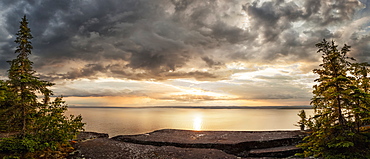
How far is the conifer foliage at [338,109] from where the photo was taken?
1127cm

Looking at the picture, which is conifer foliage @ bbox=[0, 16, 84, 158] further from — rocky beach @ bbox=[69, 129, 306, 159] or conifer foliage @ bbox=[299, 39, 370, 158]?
conifer foliage @ bbox=[299, 39, 370, 158]

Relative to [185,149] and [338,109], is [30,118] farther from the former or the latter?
[338,109]

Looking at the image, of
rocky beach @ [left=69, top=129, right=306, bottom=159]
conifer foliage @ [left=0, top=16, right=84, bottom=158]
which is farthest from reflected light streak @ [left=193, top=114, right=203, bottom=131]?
conifer foliage @ [left=0, top=16, right=84, bottom=158]

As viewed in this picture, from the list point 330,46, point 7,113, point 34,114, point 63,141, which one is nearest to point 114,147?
point 63,141

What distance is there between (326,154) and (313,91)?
412 centimetres

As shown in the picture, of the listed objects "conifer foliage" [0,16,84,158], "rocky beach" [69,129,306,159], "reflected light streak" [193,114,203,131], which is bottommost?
"reflected light streak" [193,114,203,131]

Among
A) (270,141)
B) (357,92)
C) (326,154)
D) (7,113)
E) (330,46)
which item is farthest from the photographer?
(270,141)

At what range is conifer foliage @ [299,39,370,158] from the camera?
11.3 metres

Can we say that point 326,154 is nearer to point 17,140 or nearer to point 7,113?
point 17,140

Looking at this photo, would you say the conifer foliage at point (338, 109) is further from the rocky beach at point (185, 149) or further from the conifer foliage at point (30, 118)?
the conifer foliage at point (30, 118)

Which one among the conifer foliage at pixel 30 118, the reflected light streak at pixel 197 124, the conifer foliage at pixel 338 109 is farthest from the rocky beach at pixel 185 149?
the reflected light streak at pixel 197 124

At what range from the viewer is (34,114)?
1483 centimetres

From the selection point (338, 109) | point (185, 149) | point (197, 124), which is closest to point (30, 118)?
point (185, 149)

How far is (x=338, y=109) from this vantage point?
12.1 m
